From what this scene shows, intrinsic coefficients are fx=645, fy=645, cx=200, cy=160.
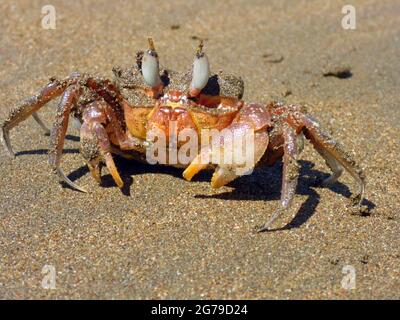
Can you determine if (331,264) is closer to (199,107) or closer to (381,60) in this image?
(199,107)

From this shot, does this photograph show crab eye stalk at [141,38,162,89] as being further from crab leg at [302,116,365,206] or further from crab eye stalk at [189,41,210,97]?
crab leg at [302,116,365,206]

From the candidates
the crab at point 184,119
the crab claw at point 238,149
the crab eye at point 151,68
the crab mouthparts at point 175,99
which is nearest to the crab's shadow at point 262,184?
the crab at point 184,119

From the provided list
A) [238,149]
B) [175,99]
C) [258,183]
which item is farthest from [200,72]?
[258,183]

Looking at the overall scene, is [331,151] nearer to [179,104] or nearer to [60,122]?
[179,104]

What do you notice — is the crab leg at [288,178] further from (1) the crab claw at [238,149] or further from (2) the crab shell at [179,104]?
(2) the crab shell at [179,104]

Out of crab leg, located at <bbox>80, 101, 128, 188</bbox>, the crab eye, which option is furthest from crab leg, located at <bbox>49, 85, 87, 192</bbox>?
the crab eye
